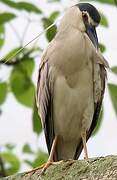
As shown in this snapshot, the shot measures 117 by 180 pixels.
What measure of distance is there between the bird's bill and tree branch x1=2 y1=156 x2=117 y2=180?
116 cm

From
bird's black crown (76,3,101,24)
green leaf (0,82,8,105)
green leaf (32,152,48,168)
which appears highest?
bird's black crown (76,3,101,24)

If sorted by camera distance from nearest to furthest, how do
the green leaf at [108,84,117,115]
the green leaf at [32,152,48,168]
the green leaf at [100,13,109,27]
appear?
the green leaf at [108,84,117,115]
the green leaf at [100,13,109,27]
the green leaf at [32,152,48,168]

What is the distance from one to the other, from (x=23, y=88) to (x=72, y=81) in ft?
1.06

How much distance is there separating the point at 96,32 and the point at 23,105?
27.2 inches

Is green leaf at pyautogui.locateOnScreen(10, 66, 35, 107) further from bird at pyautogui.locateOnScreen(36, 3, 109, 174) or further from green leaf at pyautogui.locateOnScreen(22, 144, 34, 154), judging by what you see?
green leaf at pyautogui.locateOnScreen(22, 144, 34, 154)

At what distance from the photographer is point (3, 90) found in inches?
152

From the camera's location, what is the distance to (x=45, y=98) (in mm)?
3859

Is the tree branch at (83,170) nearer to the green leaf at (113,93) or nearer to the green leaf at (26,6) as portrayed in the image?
the green leaf at (113,93)

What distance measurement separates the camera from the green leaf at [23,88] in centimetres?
377

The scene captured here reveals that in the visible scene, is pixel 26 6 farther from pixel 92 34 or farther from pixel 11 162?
A: pixel 11 162

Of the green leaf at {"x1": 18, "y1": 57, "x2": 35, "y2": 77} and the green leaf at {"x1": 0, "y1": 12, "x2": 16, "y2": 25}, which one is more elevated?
the green leaf at {"x1": 0, "y1": 12, "x2": 16, "y2": 25}

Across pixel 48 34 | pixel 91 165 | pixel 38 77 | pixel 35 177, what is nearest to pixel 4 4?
pixel 48 34

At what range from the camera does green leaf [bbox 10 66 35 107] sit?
3.77 metres

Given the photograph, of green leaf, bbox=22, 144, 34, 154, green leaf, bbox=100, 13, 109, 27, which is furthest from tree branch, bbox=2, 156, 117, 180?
green leaf, bbox=22, 144, 34, 154
